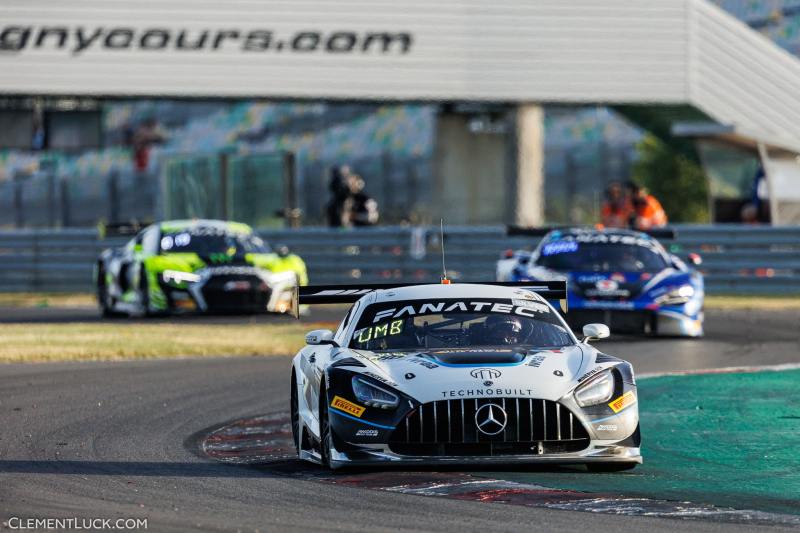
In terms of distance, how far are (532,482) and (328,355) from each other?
1581 mm

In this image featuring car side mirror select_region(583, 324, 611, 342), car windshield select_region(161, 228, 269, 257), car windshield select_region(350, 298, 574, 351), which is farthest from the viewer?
car windshield select_region(161, 228, 269, 257)

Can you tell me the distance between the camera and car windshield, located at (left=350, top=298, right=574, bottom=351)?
401 inches

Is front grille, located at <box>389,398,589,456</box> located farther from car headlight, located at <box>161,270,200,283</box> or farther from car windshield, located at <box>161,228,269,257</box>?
car windshield, located at <box>161,228,269,257</box>

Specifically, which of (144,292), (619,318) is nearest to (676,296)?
(619,318)

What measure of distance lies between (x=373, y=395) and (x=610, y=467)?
136 cm

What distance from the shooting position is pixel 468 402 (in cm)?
914

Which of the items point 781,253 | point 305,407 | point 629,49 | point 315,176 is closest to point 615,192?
point 781,253

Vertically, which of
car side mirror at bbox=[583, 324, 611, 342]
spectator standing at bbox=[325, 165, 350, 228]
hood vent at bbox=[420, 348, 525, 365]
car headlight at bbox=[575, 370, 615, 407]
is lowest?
car headlight at bbox=[575, 370, 615, 407]

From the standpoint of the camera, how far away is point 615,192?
26844 mm

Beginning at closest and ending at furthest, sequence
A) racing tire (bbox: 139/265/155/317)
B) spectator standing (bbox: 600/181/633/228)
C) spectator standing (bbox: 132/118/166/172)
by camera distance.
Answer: racing tire (bbox: 139/265/155/317)
spectator standing (bbox: 600/181/633/228)
spectator standing (bbox: 132/118/166/172)

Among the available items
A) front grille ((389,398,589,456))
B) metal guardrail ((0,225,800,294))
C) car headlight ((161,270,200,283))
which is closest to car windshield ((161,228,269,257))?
car headlight ((161,270,200,283))

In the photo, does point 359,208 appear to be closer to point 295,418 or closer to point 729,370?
point 729,370

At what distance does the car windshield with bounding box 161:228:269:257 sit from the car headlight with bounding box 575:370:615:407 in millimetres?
14067

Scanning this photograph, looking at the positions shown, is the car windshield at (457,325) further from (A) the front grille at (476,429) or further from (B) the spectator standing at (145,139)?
(B) the spectator standing at (145,139)
